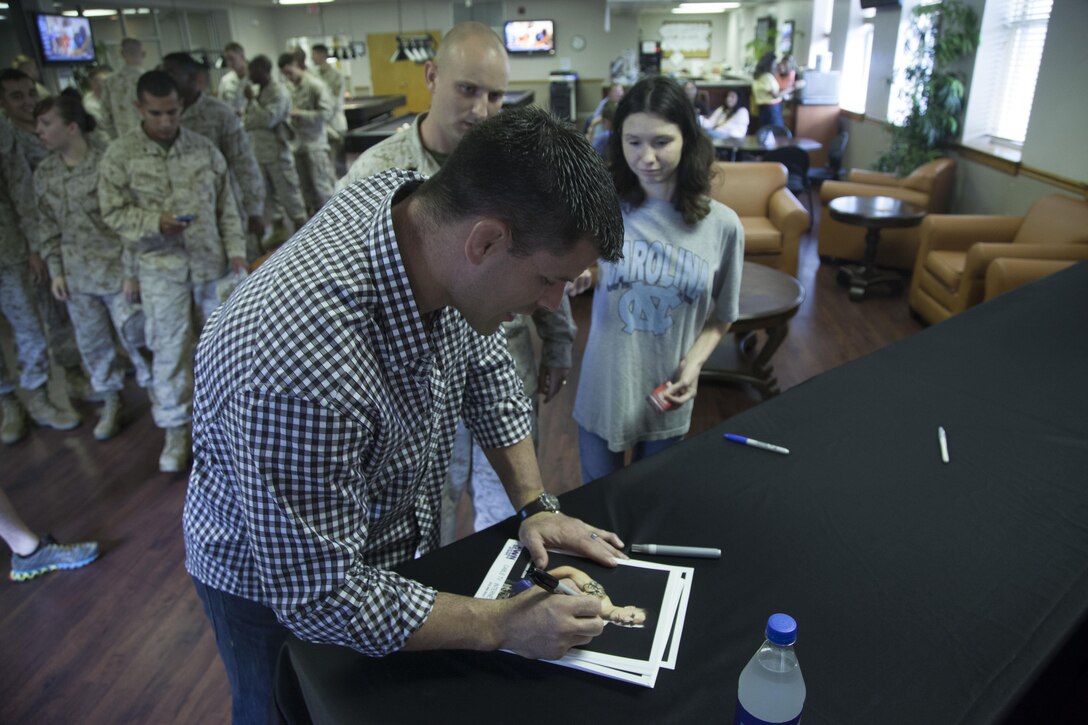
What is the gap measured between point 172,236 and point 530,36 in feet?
44.1

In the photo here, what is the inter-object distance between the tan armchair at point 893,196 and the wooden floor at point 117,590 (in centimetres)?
222

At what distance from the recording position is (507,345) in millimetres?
1744

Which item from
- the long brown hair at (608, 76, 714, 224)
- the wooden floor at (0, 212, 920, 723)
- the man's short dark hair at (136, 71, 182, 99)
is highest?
the man's short dark hair at (136, 71, 182, 99)

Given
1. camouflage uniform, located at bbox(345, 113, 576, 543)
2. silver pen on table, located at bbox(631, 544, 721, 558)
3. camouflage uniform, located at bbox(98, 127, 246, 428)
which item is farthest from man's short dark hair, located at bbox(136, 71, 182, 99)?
silver pen on table, located at bbox(631, 544, 721, 558)

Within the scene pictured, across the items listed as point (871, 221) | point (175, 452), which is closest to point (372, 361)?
point (175, 452)

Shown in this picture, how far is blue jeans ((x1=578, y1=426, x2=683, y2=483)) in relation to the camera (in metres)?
1.87

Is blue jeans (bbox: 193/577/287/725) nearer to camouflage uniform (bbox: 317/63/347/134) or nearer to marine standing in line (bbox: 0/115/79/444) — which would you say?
marine standing in line (bbox: 0/115/79/444)

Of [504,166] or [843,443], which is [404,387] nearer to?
[504,166]

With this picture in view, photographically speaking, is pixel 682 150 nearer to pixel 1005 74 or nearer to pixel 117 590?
pixel 117 590

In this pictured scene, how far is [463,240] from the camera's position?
34.4 inches

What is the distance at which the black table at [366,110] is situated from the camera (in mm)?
9963

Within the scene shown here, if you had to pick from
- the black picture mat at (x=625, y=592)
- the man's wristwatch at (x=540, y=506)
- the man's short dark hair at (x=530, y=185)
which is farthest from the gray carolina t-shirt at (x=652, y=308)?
the man's short dark hair at (x=530, y=185)

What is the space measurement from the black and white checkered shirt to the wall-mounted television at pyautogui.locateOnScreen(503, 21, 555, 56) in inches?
596

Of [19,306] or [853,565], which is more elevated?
[853,565]
